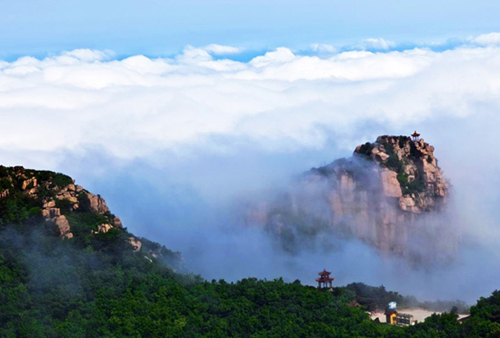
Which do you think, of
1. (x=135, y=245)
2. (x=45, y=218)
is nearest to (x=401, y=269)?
(x=135, y=245)

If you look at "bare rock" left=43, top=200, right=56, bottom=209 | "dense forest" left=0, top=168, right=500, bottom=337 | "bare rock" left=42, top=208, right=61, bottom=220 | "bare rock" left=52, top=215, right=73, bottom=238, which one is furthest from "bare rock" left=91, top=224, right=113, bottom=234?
"bare rock" left=43, top=200, right=56, bottom=209

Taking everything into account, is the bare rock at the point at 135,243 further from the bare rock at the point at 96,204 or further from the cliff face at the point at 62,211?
the bare rock at the point at 96,204

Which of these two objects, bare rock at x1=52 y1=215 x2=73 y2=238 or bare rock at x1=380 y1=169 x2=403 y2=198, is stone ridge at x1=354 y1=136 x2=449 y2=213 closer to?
bare rock at x1=380 y1=169 x2=403 y2=198

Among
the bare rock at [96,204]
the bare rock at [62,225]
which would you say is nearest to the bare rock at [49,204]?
the bare rock at [62,225]

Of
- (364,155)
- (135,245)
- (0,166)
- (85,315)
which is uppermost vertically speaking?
(364,155)

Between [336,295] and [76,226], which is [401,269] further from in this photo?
[76,226]

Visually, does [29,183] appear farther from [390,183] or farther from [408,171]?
[408,171]

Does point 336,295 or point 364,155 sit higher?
point 364,155

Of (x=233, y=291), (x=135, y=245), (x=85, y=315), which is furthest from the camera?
(x=135, y=245)
